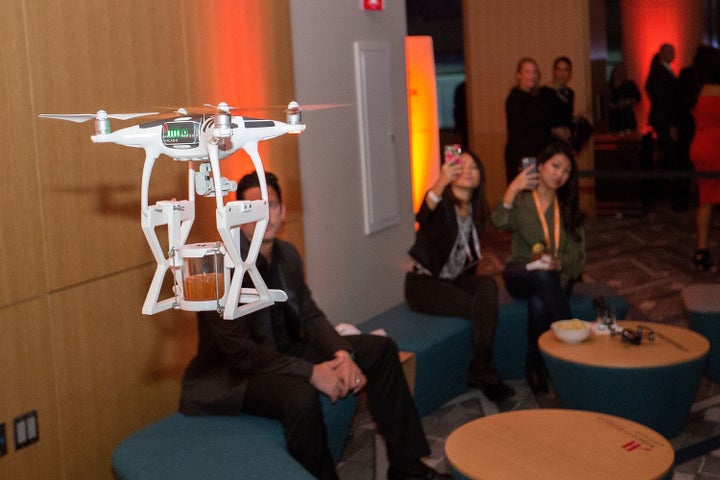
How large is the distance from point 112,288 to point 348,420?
1126mm

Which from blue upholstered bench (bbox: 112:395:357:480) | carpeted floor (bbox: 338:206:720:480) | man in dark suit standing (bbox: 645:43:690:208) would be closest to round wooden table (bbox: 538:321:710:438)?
carpeted floor (bbox: 338:206:720:480)

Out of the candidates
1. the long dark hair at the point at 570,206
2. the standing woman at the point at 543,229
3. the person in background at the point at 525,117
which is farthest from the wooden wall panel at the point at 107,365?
the person in background at the point at 525,117

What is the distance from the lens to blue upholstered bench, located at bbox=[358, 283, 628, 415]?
4.51 metres

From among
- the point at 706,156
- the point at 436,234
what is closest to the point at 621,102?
the point at 706,156

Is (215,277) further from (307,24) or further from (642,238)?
(642,238)

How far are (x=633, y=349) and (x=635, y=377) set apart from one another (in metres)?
0.24

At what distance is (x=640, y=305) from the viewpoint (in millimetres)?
6238

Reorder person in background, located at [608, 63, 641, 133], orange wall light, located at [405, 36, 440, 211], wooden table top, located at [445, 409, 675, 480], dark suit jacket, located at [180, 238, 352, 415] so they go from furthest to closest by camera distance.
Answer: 1. person in background, located at [608, 63, 641, 133]
2. orange wall light, located at [405, 36, 440, 211]
3. dark suit jacket, located at [180, 238, 352, 415]
4. wooden table top, located at [445, 409, 675, 480]

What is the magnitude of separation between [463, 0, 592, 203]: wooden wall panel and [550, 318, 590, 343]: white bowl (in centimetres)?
612

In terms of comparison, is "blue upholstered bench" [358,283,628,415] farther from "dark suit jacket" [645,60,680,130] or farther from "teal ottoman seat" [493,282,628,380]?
"dark suit jacket" [645,60,680,130]

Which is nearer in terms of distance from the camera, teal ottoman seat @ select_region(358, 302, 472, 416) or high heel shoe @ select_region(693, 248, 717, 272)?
teal ottoman seat @ select_region(358, 302, 472, 416)

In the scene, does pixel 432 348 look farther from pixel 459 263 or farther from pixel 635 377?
pixel 635 377

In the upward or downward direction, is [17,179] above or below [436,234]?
above

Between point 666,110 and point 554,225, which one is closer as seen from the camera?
point 554,225
